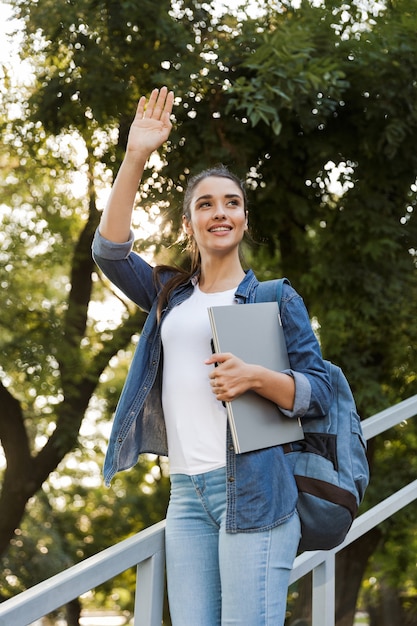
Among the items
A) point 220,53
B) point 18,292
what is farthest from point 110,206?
point 18,292

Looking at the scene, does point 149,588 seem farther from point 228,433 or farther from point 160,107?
point 160,107

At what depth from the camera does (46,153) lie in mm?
5918

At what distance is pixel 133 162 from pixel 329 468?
681 millimetres

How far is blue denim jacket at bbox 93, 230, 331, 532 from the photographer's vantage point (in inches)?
60.1

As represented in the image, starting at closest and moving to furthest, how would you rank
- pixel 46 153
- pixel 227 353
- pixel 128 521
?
pixel 227 353 → pixel 46 153 → pixel 128 521

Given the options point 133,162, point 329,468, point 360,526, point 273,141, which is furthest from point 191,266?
point 273,141

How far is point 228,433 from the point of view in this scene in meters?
1.56

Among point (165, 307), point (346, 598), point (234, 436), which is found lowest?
point (346, 598)

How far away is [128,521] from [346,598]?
19.2 ft

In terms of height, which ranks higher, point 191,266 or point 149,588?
point 191,266

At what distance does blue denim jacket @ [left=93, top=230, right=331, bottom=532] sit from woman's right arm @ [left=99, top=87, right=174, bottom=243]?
0.03 metres

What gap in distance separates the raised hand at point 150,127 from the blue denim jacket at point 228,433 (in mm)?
184

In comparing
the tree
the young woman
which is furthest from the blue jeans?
the tree

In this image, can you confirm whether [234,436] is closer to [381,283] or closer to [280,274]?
[381,283]
